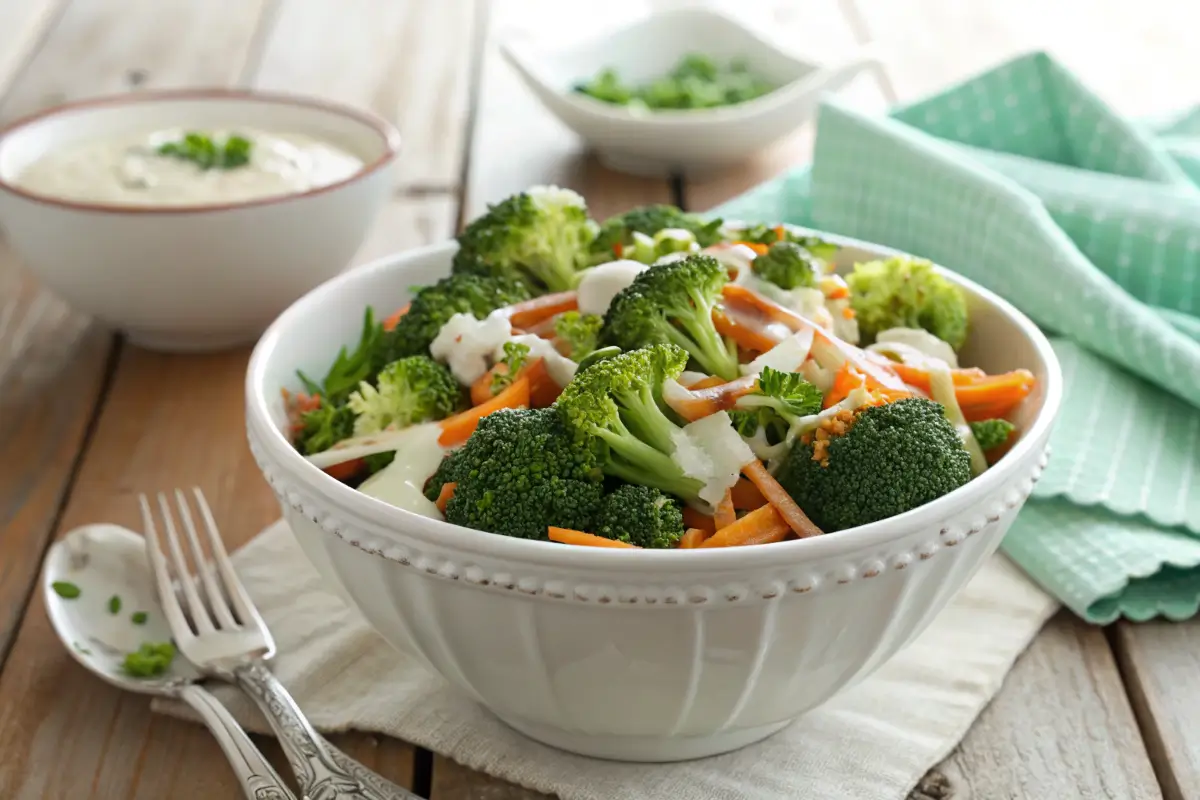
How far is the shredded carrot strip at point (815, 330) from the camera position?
1658 mm

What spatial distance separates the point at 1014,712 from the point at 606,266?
0.84 m

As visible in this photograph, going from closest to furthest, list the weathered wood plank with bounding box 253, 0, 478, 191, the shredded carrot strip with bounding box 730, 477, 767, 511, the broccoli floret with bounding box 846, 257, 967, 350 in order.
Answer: the shredded carrot strip with bounding box 730, 477, 767, 511, the broccoli floret with bounding box 846, 257, 967, 350, the weathered wood plank with bounding box 253, 0, 478, 191

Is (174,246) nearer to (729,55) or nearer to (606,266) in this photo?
(606,266)

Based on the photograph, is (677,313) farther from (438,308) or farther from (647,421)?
(438,308)

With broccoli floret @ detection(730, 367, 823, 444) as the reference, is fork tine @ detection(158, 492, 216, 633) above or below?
below

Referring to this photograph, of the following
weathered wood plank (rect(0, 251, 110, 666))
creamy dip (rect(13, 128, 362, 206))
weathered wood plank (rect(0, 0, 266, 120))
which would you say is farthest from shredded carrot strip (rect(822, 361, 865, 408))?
weathered wood plank (rect(0, 0, 266, 120))

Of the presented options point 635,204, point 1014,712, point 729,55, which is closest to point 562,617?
point 1014,712

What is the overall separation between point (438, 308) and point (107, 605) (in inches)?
27.3

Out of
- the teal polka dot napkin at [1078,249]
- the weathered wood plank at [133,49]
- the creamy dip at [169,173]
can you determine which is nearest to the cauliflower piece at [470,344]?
the teal polka dot napkin at [1078,249]

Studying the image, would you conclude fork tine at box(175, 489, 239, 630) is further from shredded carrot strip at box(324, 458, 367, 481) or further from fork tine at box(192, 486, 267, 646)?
shredded carrot strip at box(324, 458, 367, 481)

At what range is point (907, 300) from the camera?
1888mm

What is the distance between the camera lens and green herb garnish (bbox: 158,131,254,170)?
112 inches

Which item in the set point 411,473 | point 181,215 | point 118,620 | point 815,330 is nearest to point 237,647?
point 118,620

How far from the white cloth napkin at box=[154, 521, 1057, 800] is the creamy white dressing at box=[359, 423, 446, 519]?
0.35 m
